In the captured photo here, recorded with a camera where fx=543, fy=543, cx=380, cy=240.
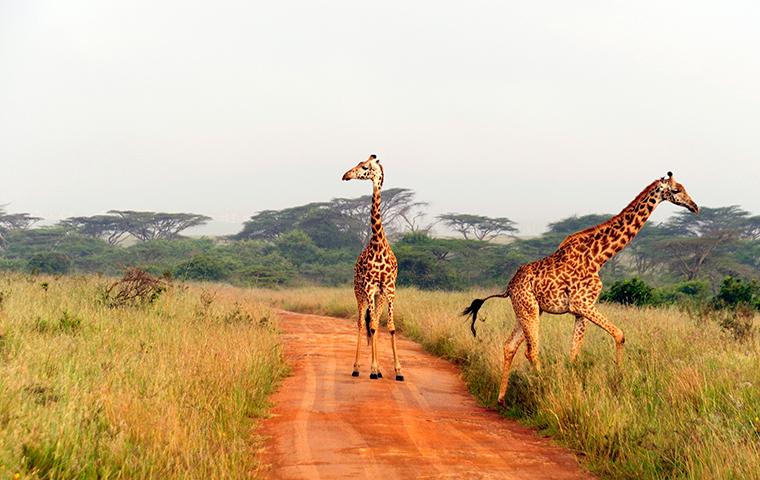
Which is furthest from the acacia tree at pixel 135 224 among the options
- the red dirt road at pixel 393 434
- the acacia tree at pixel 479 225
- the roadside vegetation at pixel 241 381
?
the red dirt road at pixel 393 434

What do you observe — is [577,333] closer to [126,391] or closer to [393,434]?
[393,434]

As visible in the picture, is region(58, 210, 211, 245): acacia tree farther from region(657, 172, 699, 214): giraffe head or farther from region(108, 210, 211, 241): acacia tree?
region(657, 172, 699, 214): giraffe head

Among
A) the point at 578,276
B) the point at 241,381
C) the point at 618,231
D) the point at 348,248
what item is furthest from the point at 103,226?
the point at 618,231

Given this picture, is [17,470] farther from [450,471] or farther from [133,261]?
[133,261]

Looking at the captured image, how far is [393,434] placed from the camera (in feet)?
16.9

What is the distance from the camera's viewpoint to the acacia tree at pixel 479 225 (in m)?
42.2

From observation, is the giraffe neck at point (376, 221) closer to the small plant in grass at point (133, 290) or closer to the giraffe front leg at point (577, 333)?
the giraffe front leg at point (577, 333)

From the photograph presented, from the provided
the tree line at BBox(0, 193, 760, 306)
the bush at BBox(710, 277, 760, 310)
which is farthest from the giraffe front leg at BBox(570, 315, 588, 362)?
the tree line at BBox(0, 193, 760, 306)

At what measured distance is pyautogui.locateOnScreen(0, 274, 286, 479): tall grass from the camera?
3.60 m

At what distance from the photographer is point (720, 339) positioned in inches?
287

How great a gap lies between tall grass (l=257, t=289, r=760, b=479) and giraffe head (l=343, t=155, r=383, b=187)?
117 inches

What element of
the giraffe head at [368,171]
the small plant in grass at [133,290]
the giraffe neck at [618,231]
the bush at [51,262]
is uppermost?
the giraffe head at [368,171]

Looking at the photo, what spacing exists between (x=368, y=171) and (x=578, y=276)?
325 cm

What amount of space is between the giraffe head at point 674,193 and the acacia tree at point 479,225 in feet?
118
